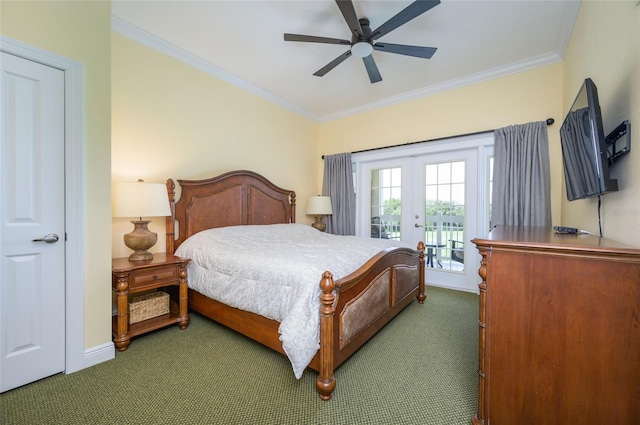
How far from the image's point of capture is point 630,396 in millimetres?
958

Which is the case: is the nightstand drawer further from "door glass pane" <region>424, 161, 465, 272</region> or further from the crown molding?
"door glass pane" <region>424, 161, 465, 272</region>

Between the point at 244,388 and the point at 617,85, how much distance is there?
282 centimetres

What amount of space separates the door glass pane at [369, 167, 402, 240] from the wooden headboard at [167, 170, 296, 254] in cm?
141

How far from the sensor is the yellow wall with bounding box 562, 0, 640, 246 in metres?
1.22

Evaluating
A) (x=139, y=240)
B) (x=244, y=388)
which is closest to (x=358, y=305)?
(x=244, y=388)

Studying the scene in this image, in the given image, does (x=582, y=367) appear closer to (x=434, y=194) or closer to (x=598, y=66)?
(x=598, y=66)

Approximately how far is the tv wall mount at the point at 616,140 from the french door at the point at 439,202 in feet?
6.34

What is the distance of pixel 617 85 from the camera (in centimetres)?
145

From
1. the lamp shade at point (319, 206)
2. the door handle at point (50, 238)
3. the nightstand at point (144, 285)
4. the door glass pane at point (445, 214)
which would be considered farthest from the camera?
the lamp shade at point (319, 206)

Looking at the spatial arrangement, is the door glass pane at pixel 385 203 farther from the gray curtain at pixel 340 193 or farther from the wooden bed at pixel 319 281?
the wooden bed at pixel 319 281

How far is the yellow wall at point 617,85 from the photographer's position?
1220 mm

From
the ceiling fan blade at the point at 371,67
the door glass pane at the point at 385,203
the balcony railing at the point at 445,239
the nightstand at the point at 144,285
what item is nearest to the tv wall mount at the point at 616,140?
the ceiling fan blade at the point at 371,67

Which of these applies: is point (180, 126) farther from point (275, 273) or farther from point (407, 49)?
point (407, 49)

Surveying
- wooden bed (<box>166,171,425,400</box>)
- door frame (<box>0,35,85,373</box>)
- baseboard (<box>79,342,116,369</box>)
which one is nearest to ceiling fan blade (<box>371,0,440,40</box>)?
wooden bed (<box>166,171,425,400</box>)
